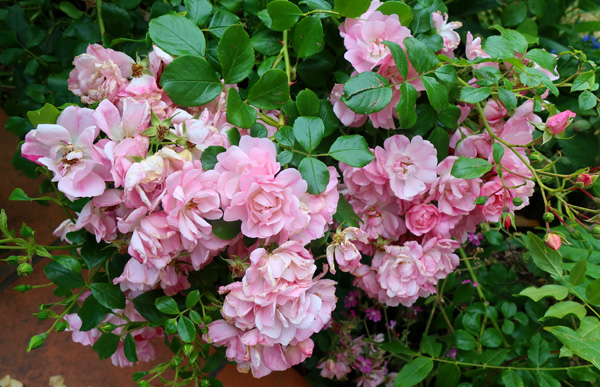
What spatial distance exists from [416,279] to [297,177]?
281 mm

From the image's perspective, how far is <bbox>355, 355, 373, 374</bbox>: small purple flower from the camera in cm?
98

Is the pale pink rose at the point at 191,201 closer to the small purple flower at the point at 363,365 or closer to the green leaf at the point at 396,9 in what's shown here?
the green leaf at the point at 396,9

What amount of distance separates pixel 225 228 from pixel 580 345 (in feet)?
1.45

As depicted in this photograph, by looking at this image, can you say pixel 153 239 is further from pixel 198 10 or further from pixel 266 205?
pixel 198 10

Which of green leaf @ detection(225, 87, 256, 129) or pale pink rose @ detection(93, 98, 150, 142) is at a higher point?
green leaf @ detection(225, 87, 256, 129)

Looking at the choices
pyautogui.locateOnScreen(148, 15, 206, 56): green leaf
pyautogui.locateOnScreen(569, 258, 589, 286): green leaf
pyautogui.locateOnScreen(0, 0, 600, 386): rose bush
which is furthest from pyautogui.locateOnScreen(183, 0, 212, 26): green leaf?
pyautogui.locateOnScreen(569, 258, 589, 286): green leaf

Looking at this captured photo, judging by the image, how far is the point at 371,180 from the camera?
0.65 meters

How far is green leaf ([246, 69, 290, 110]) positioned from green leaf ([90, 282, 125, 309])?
0.99 ft

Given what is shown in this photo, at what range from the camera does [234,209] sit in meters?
0.50

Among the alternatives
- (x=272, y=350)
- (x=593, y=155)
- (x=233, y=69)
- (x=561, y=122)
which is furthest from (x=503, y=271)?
(x=233, y=69)

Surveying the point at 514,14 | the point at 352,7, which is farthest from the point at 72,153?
the point at 514,14

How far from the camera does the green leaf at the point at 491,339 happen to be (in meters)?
0.86

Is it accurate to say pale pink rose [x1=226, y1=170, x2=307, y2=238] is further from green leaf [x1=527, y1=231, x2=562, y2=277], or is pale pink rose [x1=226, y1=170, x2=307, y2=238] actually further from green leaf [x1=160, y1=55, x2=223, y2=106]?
green leaf [x1=527, y1=231, x2=562, y2=277]

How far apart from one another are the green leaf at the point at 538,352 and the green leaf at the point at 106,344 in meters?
0.67
